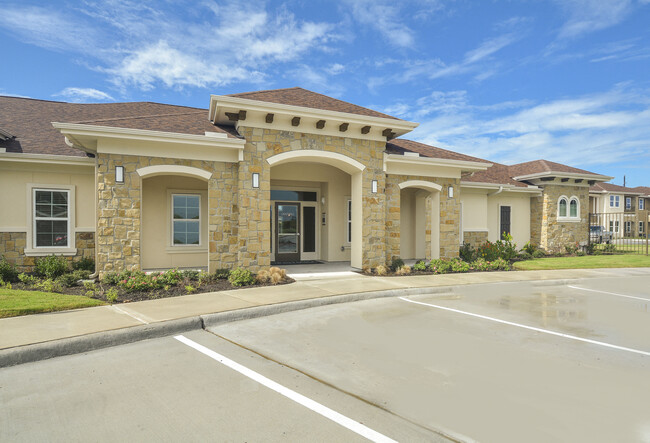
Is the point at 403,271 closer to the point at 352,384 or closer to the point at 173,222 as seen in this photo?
the point at 173,222

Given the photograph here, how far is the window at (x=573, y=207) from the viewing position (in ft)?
67.8

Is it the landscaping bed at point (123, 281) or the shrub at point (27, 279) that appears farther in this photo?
the shrub at point (27, 279)

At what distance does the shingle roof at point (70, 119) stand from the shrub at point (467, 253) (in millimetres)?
10422

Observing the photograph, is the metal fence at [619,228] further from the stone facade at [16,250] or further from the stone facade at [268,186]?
the stone facade at [16,250]

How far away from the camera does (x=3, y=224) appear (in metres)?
11.1

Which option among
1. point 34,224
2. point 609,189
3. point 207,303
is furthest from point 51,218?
point 609,189

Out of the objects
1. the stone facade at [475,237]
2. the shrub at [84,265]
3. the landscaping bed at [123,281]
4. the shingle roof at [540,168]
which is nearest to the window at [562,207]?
the shingle roof at [540,168]

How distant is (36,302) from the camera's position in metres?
7.24

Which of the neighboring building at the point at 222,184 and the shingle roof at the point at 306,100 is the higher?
the shingle roof at the point at 306,100

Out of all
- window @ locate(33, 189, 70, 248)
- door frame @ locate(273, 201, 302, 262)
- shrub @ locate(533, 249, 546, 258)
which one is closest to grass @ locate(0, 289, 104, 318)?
→ window @ locate(33, 189, 70, 248)

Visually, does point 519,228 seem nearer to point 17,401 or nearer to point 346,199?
point 346,199

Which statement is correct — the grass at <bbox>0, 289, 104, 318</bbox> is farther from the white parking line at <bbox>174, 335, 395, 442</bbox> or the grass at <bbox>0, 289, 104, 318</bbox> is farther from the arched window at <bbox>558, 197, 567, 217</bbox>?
the arched window at <bbox>558, 197, 567, 217</bbox>

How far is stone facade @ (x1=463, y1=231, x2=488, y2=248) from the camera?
17.4 metres

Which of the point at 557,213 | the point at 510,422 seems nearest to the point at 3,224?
the point at 510,422
